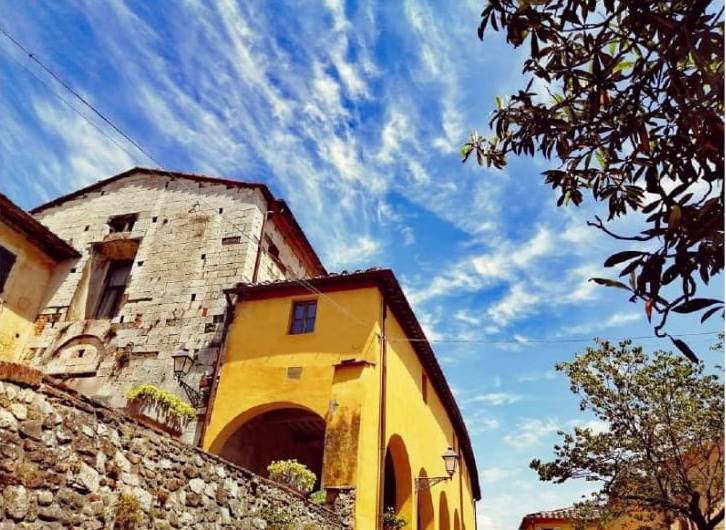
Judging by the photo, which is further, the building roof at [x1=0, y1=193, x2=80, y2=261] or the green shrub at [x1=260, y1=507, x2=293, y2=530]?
the building roof at [x1=0, y1=193, x2=80, y2=261]

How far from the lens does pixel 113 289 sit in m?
14.7

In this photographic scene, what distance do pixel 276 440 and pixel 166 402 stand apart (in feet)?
12.0

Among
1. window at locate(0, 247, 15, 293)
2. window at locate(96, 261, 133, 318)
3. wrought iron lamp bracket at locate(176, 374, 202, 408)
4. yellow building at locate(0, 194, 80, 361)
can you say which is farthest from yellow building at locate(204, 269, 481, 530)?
window at locate(0, 247, 15, 293)

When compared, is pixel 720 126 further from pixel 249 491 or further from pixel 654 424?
pixel 654 424

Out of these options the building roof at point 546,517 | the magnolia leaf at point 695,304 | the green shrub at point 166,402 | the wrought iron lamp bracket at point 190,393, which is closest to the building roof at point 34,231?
the wrought iron lamp bracket at point 190,393

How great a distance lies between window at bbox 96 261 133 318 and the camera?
14176mm

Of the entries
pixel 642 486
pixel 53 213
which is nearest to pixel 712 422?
pixel 642 486

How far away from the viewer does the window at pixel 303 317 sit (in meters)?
11.7

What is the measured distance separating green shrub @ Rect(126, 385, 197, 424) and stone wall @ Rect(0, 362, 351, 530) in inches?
179

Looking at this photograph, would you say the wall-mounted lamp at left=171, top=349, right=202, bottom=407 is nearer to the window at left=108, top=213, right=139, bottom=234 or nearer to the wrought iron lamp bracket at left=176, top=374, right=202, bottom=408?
the wrought iron lamp bracket at left=176, top=374, right=202, bottom=408

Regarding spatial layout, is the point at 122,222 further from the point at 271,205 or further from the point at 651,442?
the point at 651,442

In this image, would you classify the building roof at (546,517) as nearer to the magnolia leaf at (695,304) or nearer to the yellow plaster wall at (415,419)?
the yellow plaster wall at (415,419)

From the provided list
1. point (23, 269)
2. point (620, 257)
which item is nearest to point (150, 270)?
point (23, 269)

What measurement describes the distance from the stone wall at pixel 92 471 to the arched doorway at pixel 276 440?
5043 mm
